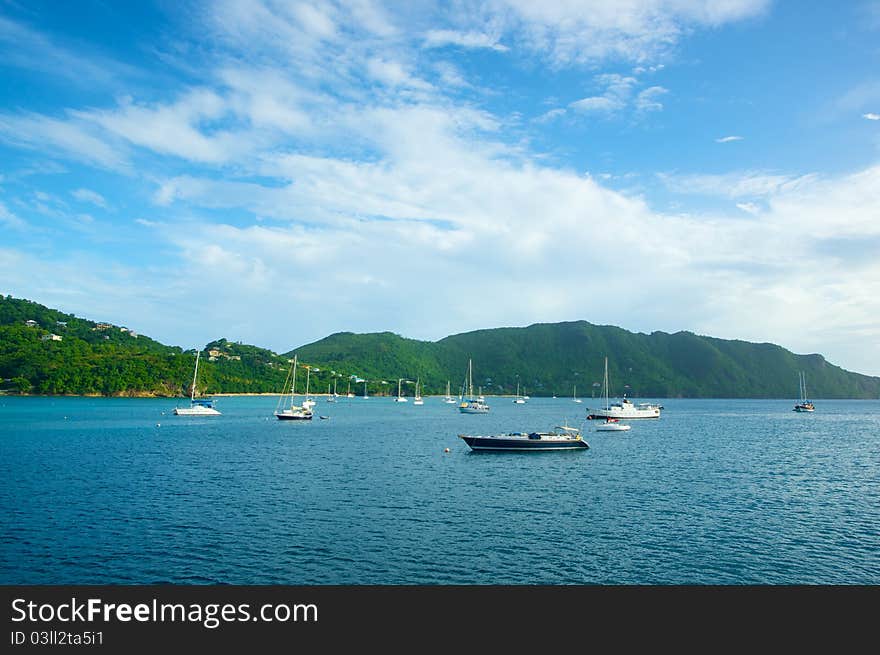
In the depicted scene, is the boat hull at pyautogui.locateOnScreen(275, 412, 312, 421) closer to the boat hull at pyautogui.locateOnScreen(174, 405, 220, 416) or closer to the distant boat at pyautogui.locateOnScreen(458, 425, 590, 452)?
the boat hull at pyautogui.locateOnScreen(174, 405, 220, 416)

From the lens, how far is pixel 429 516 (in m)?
35.4

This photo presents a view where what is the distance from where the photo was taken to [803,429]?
Result: 116312mm

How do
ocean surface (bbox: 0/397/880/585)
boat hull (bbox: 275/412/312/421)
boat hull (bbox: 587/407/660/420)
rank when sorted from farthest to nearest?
1. boat hull (bbox: 587/407/660/420)
2. boat hull (bbox: 275/412/312/421)
3. ocean surface (bbox: 0/397/880/585)

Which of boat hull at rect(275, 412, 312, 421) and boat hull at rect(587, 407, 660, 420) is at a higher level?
boat hull at rect(587, 407, 660, 420)

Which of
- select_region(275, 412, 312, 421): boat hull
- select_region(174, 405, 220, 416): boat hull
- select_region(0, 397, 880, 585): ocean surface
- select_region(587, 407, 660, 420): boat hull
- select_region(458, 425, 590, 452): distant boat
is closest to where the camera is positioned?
select_region(0, 397, 880, 585): ocean surface

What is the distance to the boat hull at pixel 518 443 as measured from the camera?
69.8 meters

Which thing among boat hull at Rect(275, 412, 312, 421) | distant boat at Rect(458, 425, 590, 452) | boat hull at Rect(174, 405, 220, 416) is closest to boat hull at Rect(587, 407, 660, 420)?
distant boat at Rect(458, 425, 590, 452)

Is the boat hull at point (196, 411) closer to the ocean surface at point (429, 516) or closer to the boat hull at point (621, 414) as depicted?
the ocean surface at point (429, 516)

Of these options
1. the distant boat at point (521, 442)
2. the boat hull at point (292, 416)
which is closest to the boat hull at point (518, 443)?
the distant boat at point (521, 442)

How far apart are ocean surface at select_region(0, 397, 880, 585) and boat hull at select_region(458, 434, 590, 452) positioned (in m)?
1.52

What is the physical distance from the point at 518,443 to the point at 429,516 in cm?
3678

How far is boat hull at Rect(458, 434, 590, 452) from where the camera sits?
69.8 meters
